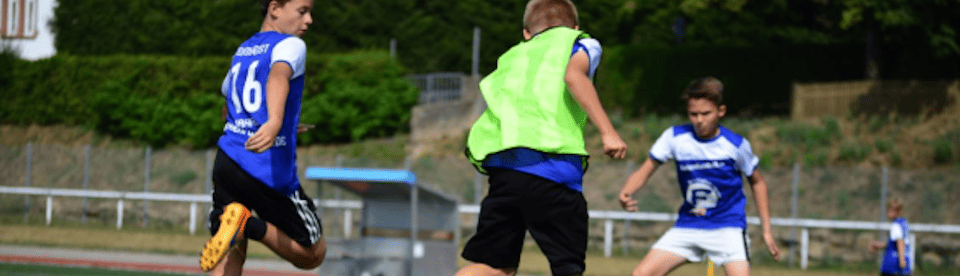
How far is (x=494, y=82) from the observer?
596 cm

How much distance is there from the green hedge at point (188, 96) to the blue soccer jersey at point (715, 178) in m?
23.9

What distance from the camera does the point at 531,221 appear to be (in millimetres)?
5738

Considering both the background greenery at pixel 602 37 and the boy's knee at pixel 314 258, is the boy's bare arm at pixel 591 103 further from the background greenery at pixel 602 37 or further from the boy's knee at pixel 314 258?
the background greenery at pixel 602 37

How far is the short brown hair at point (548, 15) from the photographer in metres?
5.97

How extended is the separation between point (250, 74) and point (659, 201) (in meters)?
17.0

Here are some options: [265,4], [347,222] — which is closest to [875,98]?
[347,222]

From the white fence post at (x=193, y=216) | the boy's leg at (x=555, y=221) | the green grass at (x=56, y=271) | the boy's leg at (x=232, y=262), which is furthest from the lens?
the white fence post at (x=193, y=216)

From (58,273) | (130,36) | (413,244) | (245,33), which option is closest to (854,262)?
(413,244)

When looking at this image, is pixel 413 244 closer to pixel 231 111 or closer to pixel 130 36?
pixel 231 111

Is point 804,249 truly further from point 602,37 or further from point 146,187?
point 602,37

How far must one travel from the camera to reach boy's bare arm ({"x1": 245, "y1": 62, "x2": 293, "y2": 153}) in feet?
18.8

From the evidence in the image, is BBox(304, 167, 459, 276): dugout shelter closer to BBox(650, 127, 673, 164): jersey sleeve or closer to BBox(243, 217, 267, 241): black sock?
BBox(650, 127, 673, 164): jersey sleeve

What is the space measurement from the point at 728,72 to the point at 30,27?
66.4 feet

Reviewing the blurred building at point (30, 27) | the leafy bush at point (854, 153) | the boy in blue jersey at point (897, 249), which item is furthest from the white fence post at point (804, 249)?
the blurred building at point (30, 27)
